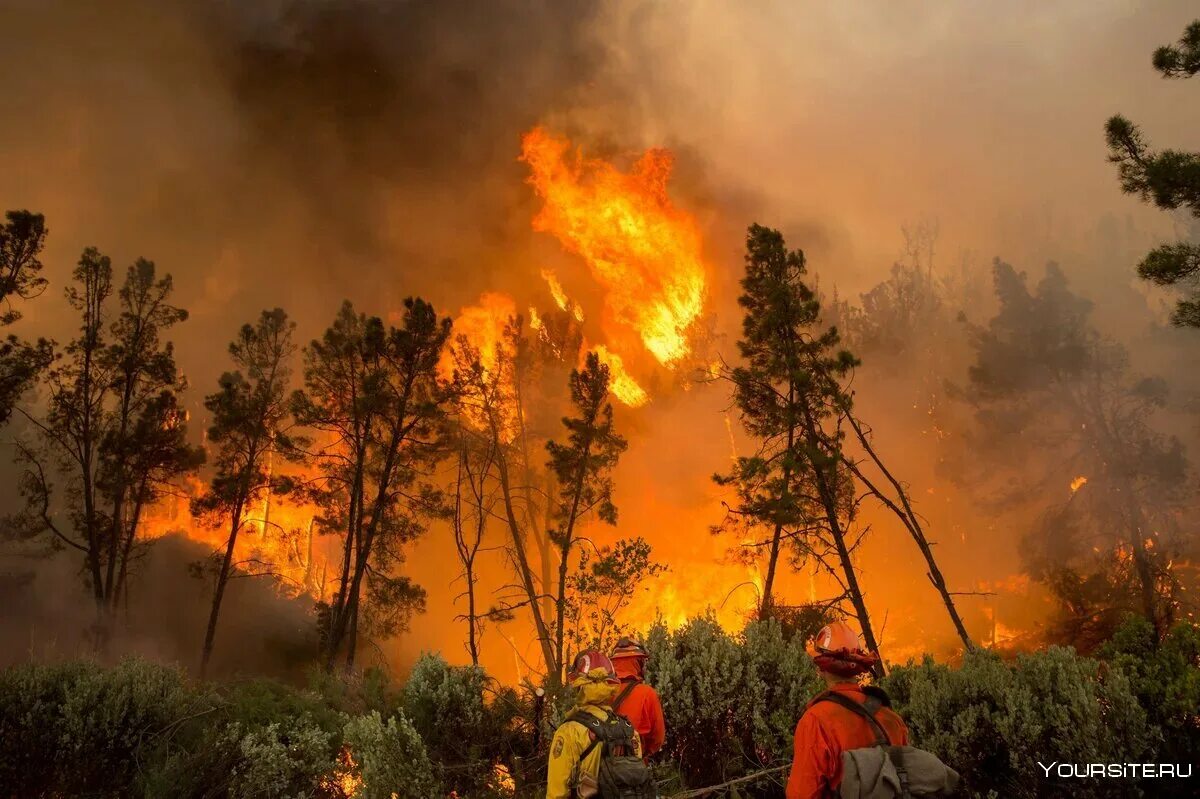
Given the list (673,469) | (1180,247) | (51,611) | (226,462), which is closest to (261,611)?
(51,611)

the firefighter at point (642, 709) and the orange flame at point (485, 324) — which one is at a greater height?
the orange flame at point (485, 324)

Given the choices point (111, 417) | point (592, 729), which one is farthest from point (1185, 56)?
point (111, 417)

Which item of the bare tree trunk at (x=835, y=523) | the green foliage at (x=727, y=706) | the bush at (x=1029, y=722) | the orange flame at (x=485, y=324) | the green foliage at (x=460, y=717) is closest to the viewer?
the bush at (x=1029, y=722)

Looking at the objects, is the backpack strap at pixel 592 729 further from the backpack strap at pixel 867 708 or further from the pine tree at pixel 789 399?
the pine tree at pixel 789 399

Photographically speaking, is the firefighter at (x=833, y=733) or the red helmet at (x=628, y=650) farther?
the red helmet at (x=628, y=650)

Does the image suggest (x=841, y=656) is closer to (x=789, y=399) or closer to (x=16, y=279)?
(x=789, y=399)

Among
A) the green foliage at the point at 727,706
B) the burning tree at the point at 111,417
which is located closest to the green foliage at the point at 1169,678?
the green foliage at the point at 727,706

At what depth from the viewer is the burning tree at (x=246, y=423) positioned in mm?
23516

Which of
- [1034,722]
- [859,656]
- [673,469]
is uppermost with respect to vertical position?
[673,469]

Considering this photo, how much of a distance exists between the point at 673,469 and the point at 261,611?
115 ft

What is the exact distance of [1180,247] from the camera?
509 inches

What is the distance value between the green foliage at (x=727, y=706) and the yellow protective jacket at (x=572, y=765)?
3.56 metres

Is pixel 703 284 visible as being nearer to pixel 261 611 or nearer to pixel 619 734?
pixel 261 611

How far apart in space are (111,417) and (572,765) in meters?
25.3
